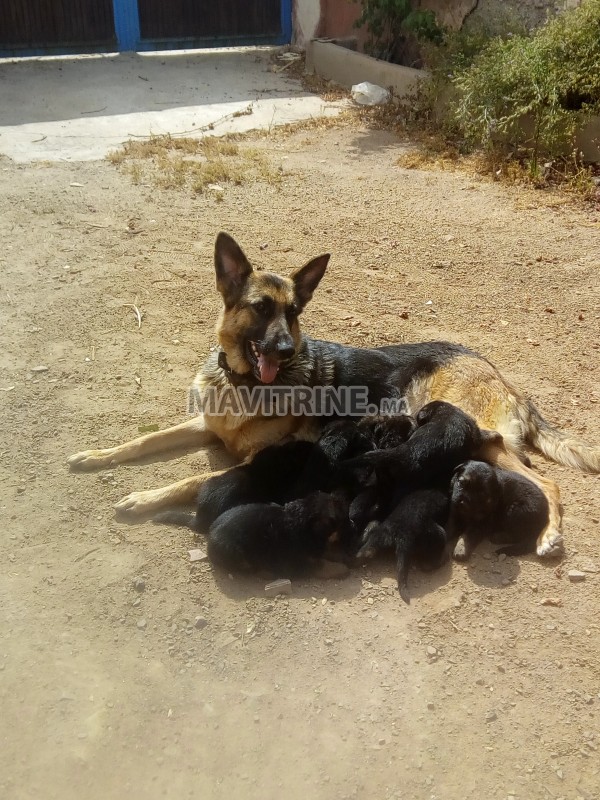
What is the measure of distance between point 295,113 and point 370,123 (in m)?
1.41

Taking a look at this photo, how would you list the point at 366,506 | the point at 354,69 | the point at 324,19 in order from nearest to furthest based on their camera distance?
the point at 366,506 < the point at 354,69 < the point at 324,19

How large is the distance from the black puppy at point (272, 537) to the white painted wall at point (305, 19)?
13.2 meters

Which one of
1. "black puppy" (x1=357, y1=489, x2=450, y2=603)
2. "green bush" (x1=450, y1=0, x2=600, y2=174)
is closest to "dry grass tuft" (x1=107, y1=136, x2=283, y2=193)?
"green bush" (x1=450, y1=0, x2=600, y2=174)

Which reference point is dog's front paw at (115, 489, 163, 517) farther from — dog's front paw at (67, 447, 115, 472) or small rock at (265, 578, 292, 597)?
small rock at (265, 578, 292, 597)

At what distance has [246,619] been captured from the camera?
3436mm

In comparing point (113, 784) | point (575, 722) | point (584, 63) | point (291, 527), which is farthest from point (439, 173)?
point (113, 784)

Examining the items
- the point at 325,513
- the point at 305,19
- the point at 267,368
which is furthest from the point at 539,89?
the point at 305,19

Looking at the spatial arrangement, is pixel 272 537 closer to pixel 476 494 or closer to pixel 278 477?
pixel 278 477

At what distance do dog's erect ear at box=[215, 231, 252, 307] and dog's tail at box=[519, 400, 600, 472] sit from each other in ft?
6.40

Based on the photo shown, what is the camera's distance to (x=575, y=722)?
117 inches

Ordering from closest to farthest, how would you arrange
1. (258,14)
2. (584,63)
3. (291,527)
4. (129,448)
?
(291,527)
(129,448)
(584,63)
(258,14)

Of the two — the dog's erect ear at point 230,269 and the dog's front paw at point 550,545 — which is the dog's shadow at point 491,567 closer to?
the dog's front paw at point 550,545

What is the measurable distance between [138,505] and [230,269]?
1.54 m

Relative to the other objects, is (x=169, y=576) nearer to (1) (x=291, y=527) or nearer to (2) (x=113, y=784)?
(1) (x=291, y=527)
